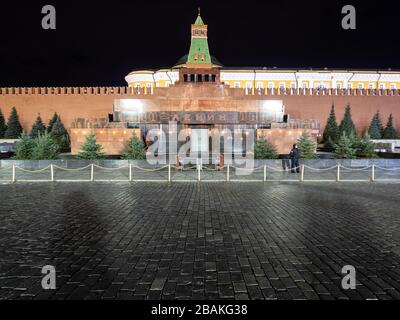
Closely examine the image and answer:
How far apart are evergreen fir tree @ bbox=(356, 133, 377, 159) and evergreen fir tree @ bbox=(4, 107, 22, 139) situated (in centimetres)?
2385

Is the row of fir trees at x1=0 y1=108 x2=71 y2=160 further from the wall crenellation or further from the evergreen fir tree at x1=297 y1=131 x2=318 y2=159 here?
the evergreen fir tree at x1=297 y1=131 x2=318 y2=159

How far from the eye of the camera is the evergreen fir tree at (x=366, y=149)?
55.2 ft

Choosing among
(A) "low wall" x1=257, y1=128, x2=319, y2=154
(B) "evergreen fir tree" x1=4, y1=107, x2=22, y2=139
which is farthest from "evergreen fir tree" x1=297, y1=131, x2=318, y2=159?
(B) "evergreen fir tree" x1=4, y1=107, x2=22, y2=139

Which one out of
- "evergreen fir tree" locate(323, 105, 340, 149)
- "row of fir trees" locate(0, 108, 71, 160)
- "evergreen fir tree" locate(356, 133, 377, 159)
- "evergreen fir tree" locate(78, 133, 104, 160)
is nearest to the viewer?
"row of fir trees" locate(0, 108, 71, 160)

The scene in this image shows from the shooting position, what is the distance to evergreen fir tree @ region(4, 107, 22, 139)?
26828 millimetres

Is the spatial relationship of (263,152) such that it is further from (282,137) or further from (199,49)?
(199,49)

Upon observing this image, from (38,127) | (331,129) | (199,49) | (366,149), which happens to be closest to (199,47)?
(199,49)

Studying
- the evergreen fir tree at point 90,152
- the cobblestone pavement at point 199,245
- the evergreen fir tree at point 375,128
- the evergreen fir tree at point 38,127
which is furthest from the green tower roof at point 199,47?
the cobblestone pavement at point 199,245

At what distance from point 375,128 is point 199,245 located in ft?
88.8

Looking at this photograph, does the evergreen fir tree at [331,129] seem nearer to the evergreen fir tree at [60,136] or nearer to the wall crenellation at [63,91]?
the wall crenellation at [63,91]

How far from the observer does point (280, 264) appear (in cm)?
396

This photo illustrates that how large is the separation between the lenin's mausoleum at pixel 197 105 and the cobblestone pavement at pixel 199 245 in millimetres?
13785
